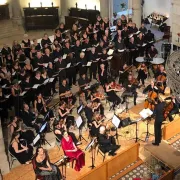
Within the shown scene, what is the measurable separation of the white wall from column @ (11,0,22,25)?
26.2 feet

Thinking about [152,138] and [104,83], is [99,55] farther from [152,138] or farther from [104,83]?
[152,138]

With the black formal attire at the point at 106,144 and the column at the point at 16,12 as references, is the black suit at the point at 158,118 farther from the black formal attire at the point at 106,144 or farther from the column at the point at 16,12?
the column at the point at 16,12

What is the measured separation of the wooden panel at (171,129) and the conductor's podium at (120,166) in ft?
4.74

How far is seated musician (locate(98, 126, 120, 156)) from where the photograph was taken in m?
10.9

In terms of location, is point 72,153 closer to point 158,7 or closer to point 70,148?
point 70,148

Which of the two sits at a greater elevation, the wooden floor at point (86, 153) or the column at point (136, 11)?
the column at point (136, 11)

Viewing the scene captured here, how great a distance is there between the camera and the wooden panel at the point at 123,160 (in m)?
10.3

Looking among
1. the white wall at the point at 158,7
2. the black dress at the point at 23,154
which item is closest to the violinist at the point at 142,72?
the black dress at the point at 23,154

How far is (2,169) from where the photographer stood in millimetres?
10789

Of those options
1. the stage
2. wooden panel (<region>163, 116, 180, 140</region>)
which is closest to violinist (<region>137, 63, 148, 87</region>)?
the stage

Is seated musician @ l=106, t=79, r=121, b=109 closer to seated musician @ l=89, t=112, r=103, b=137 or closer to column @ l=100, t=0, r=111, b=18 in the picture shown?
seated musician @ l=89, t=112, r=103, b=137

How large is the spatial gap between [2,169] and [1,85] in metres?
3.49

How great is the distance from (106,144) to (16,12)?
45.4 ft

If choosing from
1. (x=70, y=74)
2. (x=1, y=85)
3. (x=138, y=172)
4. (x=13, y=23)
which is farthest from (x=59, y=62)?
(x=13, y=23)
